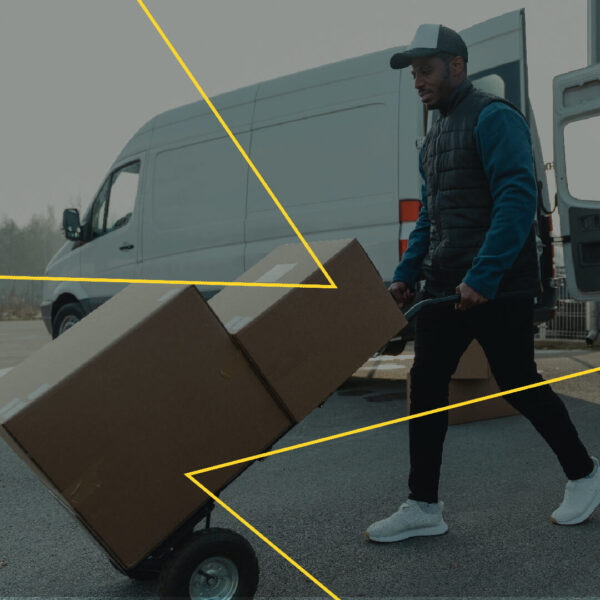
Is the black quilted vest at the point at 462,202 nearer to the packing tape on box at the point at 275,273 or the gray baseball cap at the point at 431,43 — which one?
the gray baseball cap at the point at 431,43

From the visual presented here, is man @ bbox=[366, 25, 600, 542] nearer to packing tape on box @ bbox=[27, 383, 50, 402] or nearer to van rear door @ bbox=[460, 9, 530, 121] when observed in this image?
packing tape on box @ bbox=[27, 383, 50, 402]

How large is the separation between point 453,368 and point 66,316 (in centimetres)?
571

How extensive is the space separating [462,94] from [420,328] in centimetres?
86

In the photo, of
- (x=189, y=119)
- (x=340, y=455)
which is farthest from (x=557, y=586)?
(x=189, y=119)

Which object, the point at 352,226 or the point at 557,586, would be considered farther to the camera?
the point at 352,226

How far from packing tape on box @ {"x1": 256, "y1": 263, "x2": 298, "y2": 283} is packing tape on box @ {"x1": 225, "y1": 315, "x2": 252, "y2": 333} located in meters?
0.20

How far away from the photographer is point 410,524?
9.21ft

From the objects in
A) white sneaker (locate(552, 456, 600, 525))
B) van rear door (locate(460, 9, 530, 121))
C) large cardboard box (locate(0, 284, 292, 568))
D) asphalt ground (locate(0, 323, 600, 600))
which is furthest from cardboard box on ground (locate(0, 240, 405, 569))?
van rear door (locate(460, 9, 530, 121))

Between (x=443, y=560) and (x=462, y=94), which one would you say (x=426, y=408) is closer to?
(x=443, y=560)

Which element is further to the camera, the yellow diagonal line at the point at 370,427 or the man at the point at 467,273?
the man at the point at 467,273

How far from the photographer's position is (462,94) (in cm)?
281

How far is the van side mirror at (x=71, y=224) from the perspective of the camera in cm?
764

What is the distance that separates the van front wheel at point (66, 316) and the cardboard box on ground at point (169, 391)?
549cm

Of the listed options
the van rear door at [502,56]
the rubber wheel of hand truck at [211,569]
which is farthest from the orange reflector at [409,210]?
the rubber wheel of hand truck at [211,569]
